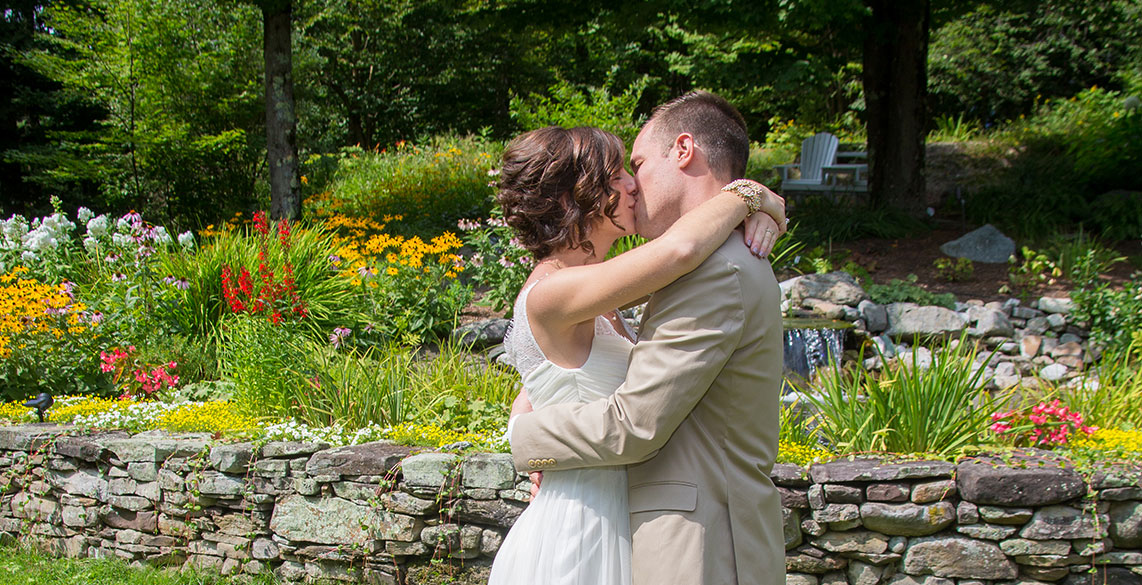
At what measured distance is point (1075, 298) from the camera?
6.96 metres

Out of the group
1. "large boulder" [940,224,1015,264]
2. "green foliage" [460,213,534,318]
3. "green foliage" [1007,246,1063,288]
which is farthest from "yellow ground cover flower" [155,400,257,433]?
"large boulder" [940,224,1015,264]

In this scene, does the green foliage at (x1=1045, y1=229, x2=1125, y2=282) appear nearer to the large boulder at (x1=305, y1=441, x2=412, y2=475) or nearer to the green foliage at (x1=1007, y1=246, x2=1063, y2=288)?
the green foliage at (x1=1007, y1=246, x2=1063, y2=288)

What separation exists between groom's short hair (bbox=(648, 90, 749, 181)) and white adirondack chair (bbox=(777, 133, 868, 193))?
11309 millimetres

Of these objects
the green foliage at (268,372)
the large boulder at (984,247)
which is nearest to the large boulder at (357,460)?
the green foliage at (268,372)

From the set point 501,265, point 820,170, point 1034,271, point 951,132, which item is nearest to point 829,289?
point 1034,271

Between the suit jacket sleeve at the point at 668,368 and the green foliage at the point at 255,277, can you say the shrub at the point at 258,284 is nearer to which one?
the green foliage at the point at 255,277

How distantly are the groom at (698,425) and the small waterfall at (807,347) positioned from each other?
4877 millimetres

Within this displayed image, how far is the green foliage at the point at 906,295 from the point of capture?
7266 millimetres

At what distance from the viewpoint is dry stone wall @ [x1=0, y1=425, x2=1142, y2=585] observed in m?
3.42

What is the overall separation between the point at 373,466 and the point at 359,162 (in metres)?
12.6

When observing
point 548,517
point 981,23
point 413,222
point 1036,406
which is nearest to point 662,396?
point 548,517

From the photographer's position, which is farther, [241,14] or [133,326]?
[241,14]

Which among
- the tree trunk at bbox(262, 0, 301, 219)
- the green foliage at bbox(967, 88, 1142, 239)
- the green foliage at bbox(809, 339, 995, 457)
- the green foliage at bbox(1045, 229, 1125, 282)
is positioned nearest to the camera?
the green foliage at bbox(809, 339, 995, 457)

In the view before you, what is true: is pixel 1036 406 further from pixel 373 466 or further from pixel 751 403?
pixel 373 466
